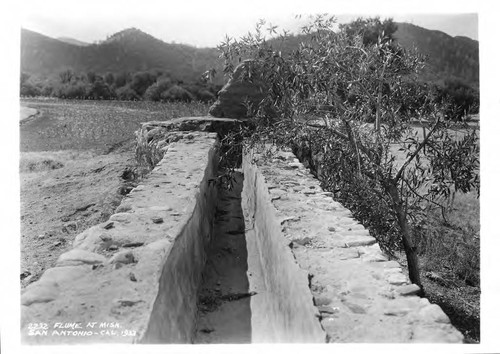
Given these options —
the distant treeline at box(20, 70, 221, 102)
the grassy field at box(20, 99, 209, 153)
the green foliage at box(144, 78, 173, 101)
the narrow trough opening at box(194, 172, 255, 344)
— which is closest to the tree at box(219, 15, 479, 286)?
the narrow trough opening at box(194, 172, 255, 344)

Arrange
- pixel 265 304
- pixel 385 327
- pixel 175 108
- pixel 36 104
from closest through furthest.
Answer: pixel 385 327
pixel 265 304
pixel 36 104
pixel 175 108

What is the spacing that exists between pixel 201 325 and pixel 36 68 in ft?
7.17

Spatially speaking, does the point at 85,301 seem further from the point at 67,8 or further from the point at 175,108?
the point at 175,108

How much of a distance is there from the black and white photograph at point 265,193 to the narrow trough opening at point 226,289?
0.7 inches

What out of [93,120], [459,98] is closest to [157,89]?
[93,120]

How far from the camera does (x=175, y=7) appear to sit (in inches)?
120

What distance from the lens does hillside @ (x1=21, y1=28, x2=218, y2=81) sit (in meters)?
3.46

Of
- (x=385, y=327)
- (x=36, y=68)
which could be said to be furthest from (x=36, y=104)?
(x=385, y=327)

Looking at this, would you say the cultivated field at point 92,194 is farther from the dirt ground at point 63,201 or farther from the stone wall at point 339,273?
the stone wall at point 339,273

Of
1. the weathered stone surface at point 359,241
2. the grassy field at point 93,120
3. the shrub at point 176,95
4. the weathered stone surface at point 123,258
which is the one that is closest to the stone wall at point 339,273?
the weathered stone surface at point 359,241

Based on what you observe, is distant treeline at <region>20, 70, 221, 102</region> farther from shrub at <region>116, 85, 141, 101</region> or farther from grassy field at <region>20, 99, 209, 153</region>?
grassy field at <region>20, 99, 209, 153</region>

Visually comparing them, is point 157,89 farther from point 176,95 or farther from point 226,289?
point 226,289

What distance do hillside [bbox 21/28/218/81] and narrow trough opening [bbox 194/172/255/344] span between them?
1563mm

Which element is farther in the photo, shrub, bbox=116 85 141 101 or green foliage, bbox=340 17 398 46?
shrub, bbox=116 85 141 101
